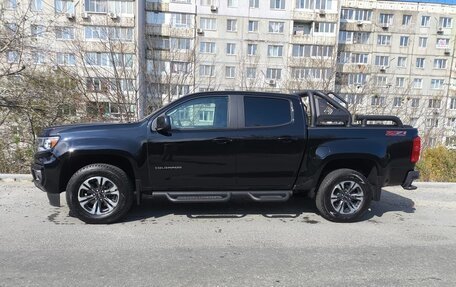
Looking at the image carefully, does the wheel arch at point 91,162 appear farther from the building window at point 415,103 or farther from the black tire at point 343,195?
the building window at point 415,103

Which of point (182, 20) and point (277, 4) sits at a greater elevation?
point (277, 4)

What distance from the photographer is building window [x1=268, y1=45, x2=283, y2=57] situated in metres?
42.3

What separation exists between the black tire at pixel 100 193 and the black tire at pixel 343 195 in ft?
9.72

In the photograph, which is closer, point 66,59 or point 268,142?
point 268,142

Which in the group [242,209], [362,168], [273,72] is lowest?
[242,209]

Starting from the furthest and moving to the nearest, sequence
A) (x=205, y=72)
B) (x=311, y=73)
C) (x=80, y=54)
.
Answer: (x=205, y=72)
(x=311, y=73)
(x=80, y=54)

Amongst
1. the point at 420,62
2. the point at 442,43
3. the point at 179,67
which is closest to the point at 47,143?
the point at 179,67

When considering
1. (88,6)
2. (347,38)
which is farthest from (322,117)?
(347,38)

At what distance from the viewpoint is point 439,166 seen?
955 cm

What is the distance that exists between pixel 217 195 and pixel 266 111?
4.89 ft

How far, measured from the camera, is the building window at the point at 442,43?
48125 mm

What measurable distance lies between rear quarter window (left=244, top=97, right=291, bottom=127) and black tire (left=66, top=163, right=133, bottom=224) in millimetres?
2047

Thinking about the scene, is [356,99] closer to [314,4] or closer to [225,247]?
[225,247]

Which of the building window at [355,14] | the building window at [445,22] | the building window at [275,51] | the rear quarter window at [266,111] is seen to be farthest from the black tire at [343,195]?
the building window at [445,22]
